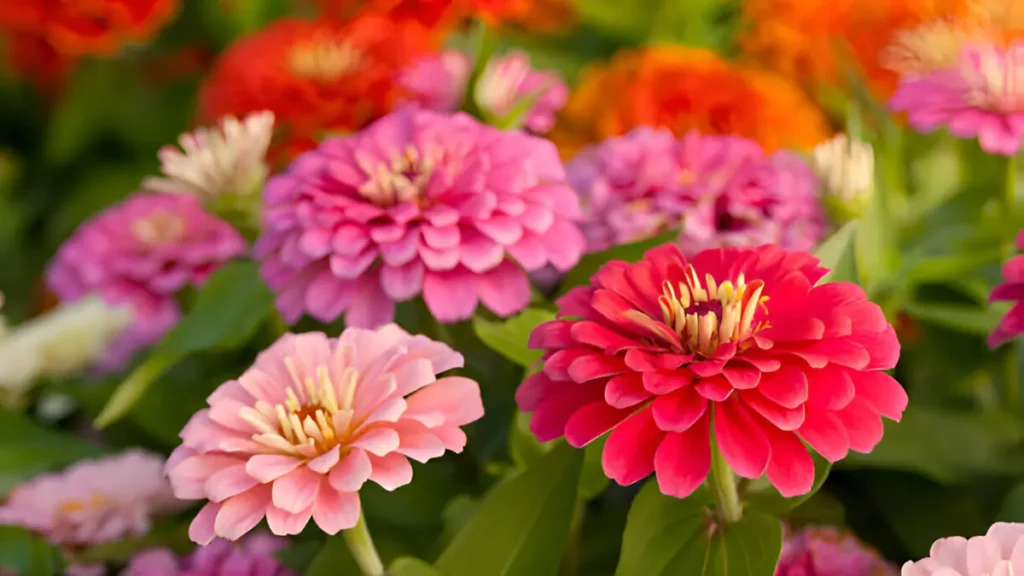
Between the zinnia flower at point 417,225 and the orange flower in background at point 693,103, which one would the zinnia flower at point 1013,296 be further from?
the orange flower in background at point 693,103

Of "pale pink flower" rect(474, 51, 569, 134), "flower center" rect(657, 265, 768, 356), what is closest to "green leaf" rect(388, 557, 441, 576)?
"flower center" rect(657, 265, 768, 356)

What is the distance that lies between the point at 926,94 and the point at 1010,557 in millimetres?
245

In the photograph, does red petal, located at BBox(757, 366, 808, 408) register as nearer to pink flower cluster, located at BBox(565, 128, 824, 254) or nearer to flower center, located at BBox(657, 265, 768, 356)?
flower center, located at BBox(657, 265, 768, 356)

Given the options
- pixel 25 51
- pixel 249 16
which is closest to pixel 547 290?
pixel 249 16

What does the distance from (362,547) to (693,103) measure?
39cm

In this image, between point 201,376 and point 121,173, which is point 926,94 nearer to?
point 201,376

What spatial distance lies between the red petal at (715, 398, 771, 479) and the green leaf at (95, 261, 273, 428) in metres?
0.23

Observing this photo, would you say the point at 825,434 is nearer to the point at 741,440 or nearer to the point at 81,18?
the point at 741,440

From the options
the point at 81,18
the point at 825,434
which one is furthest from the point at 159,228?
the point at 825,434

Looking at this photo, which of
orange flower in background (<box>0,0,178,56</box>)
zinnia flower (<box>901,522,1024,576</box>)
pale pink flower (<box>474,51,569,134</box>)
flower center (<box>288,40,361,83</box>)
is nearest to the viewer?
zinnia flower (<box>901,522,1024,576</box>)

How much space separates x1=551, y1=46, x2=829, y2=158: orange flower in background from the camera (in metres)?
0.57

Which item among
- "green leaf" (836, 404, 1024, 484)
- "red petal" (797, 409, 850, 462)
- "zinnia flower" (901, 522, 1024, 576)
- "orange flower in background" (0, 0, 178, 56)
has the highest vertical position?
"orange flower in background" (0, 0, 178, 56)

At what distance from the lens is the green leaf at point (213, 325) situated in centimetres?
40

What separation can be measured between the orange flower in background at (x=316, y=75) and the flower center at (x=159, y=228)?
76 millimetres
